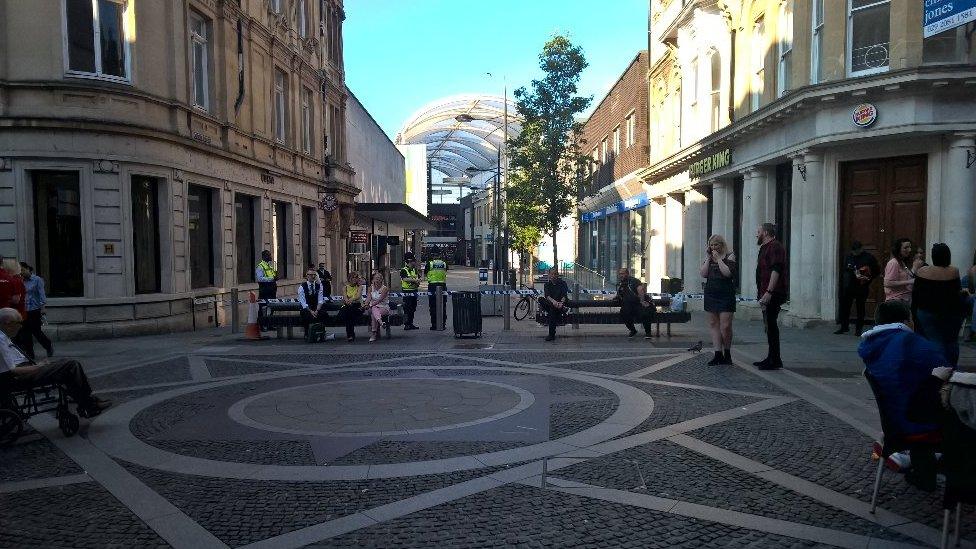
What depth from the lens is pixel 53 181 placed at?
14102 millimetres

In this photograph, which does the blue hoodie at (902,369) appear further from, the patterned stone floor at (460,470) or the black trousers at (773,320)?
the black trousers at (773,320)

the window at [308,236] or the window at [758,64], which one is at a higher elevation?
the window at [758,64]

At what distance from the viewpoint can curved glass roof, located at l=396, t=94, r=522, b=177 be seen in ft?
198

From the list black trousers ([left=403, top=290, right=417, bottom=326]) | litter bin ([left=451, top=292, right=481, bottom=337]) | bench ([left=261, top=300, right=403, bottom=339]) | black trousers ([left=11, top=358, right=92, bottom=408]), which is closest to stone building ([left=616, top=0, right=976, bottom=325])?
litter bin ([left=451, top=292, right=481, bottom=337])

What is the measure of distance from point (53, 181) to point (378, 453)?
12.1 meters

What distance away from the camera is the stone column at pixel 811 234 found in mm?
14180

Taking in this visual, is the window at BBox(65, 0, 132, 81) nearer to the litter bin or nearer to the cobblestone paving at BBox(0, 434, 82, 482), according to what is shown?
the litter bin

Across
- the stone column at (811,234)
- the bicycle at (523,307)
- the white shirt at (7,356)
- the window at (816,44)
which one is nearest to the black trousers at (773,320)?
the stone column at (811,234)

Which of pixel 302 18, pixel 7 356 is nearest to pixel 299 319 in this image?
pixel 7 356

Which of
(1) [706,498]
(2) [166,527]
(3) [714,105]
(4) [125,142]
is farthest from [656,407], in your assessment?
(3) [714,105]

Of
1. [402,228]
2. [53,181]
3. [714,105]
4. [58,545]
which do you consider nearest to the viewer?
[58,545]

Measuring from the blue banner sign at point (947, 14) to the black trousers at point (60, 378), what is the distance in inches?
413

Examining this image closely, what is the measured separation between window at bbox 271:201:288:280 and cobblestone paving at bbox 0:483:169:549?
18.3 metres

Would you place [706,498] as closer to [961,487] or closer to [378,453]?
[961,487]
